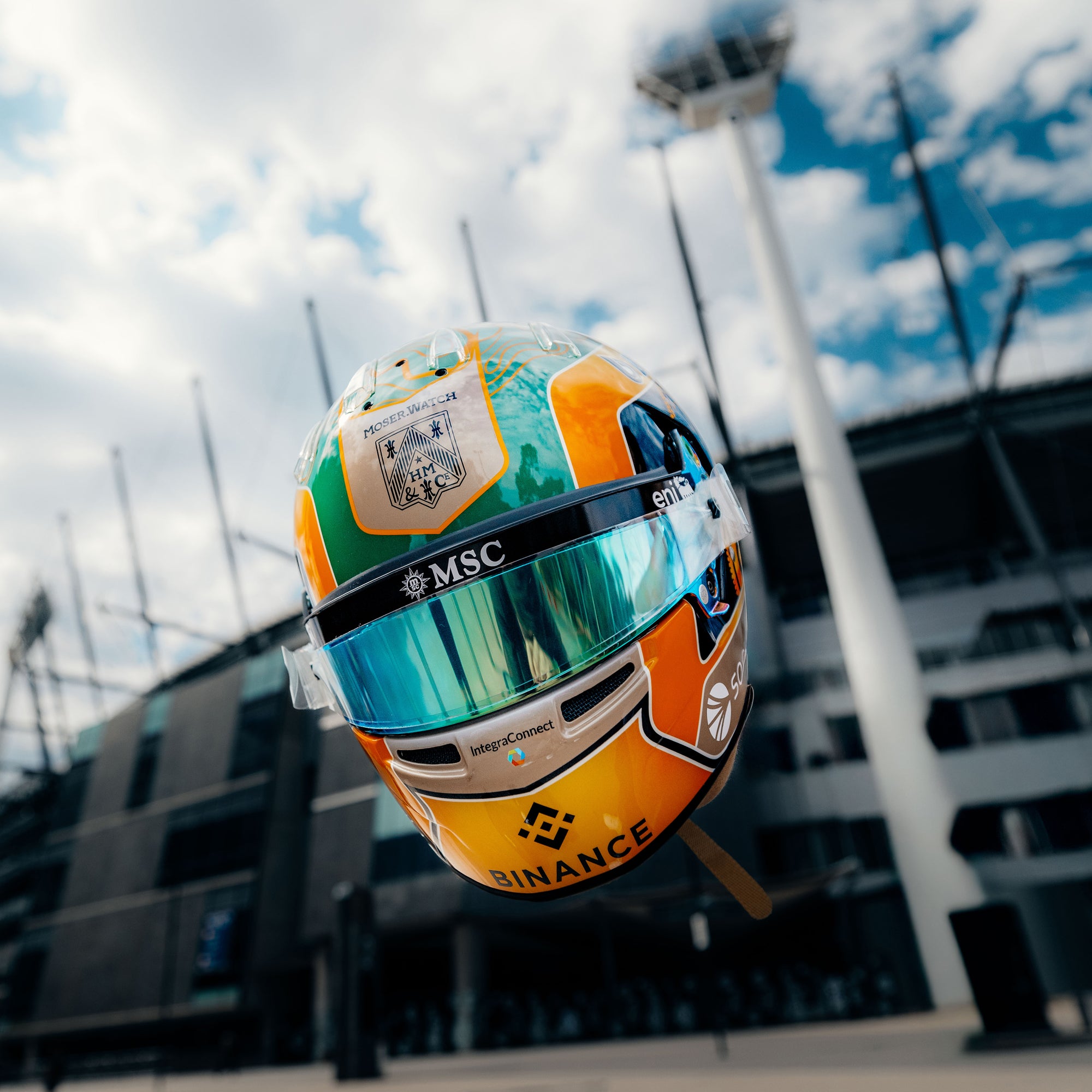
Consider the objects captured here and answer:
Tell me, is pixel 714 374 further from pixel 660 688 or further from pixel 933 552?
pixel 660 688

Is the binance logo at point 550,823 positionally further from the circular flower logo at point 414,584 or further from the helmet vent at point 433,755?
the circular flower logo at point 414,584

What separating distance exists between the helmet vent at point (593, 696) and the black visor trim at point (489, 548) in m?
0.22

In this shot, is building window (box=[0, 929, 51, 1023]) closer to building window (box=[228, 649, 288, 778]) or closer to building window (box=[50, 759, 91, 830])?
building window (box=[50, 759, 91, 830])

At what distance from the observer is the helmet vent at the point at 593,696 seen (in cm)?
111

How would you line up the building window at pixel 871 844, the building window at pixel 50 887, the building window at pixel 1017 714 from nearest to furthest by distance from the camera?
the building window at pixel 871 844, the building window at pixel 1017 714, the building window at pixel 50 887

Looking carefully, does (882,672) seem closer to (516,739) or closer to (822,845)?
(822,845)

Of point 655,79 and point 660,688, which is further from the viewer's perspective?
point 655,79

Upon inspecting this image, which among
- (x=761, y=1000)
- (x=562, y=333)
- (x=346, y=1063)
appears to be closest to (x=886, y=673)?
(x=761, y=1000)

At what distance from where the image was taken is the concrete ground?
22.5ft

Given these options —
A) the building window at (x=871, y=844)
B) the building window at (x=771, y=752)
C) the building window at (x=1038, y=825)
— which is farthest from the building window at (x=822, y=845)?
the building window at (x=1038, y=825)

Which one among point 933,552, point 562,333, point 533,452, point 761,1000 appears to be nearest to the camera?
point 533,452

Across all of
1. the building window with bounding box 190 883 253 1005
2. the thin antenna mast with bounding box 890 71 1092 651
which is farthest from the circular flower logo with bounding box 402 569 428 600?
the building window with bounding box 190 883 253 1005

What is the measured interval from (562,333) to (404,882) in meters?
22.7

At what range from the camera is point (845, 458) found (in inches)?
723
